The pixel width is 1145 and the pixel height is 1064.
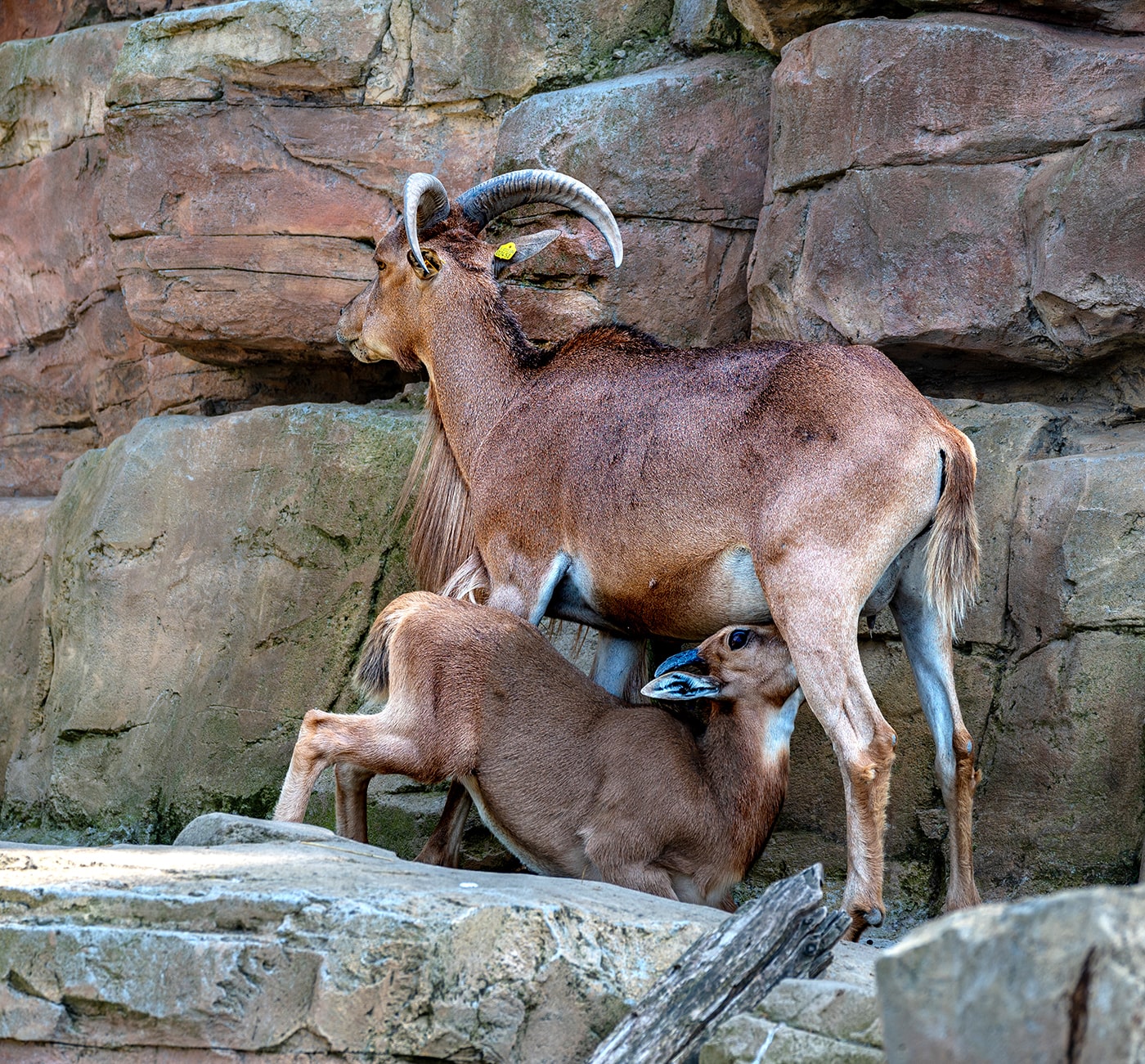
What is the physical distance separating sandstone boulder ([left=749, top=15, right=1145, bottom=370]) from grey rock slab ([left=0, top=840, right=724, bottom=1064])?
2.96 meters

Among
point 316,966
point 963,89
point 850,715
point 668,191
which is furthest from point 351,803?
point 963,89

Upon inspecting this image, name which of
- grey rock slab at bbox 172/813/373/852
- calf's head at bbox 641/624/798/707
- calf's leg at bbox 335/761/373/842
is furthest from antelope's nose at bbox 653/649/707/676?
grey rock slab at bbox 172/813/373/852

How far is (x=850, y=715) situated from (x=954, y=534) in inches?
26.1

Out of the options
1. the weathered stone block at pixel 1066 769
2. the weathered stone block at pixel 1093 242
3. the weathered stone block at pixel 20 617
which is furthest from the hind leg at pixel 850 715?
the weathered stone block at pixel 20 617

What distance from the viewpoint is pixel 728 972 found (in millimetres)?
3115

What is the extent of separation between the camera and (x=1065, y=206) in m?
5.32

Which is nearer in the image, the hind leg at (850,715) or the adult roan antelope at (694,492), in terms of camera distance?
the hind leg at (850,715)

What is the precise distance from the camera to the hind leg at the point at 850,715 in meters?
4.47

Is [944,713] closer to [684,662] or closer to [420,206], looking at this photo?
[684,662]

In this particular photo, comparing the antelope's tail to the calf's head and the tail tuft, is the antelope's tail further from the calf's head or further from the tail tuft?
the tail tuft

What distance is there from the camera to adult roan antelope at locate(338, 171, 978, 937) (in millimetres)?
4590

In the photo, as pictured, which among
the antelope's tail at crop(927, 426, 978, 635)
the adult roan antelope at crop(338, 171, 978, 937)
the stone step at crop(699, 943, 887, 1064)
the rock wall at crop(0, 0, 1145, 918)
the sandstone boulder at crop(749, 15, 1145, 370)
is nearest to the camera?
the stone step at crop(699, 943, 887, 1064)

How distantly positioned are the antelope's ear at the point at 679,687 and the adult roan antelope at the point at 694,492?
279 mm

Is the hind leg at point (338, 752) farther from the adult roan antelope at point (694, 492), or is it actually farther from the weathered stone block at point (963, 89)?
the weathered stone block at point (963, 89)
